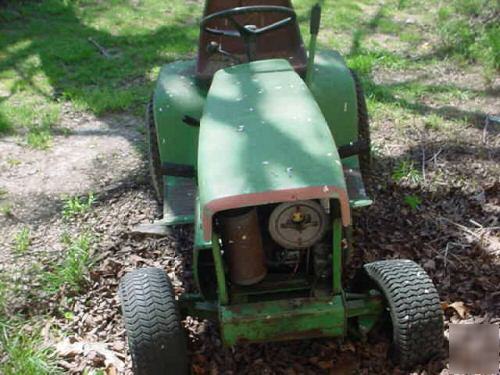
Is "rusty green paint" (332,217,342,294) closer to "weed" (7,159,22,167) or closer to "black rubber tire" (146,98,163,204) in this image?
"black rubber tire" (146,98,163,204)

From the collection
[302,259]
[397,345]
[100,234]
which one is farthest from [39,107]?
[397,345]

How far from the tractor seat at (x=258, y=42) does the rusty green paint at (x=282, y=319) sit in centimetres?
192

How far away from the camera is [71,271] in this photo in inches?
137

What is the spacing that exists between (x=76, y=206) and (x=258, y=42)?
1.61 meters

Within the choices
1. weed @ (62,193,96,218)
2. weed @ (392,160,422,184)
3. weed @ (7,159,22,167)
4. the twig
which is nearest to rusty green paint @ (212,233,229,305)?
weed @ (62,193,96,218)

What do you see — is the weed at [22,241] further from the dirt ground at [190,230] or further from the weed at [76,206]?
the weed at [76,206]

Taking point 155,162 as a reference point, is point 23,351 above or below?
below

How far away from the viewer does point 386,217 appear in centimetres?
396

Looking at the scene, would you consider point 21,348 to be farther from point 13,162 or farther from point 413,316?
point 13,162

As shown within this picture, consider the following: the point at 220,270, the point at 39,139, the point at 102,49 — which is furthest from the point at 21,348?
the point at 102,49

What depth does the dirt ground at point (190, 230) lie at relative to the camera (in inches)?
118

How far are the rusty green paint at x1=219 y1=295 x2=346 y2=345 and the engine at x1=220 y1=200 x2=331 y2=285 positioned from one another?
0.12 metres

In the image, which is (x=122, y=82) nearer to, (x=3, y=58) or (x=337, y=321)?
(x=3, y=58)

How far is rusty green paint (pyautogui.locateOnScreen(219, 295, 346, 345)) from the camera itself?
260 centimetres
